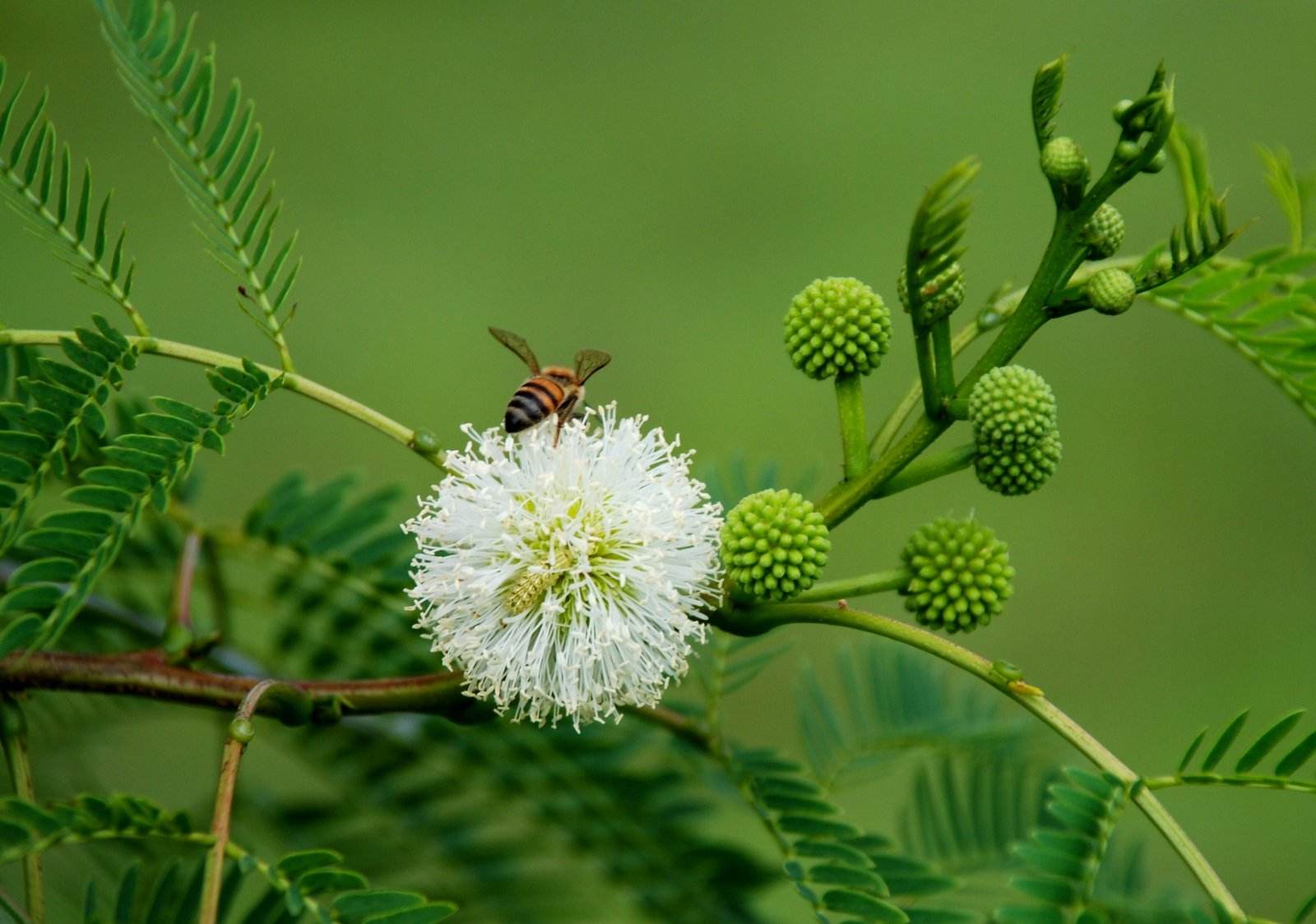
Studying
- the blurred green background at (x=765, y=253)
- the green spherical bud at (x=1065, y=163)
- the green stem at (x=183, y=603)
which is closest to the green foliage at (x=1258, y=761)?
the green spherical bud at (x=1065, y=163)

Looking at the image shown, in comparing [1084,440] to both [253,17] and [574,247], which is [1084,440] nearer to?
[574,247]

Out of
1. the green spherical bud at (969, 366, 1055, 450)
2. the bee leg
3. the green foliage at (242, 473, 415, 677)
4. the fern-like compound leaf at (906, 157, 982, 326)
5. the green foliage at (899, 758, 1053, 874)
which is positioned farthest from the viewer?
the green foliage at (899, 758, 1053, 874)

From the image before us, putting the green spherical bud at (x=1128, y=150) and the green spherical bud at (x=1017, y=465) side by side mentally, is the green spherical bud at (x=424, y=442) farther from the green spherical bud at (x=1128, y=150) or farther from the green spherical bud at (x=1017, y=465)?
the green spherical bud at (x=1128, y=150)

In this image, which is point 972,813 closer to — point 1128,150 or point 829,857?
point 829,857

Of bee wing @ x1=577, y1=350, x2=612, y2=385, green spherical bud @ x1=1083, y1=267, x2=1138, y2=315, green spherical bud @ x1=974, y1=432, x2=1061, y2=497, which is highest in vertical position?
green spherical bud @ x1=1083, y1=267, x2=1138, y2=315

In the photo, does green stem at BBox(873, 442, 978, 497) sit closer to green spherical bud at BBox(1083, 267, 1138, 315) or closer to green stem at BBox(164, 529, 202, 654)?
green spherical bud at BBox(1083, 267, 1138, 315)

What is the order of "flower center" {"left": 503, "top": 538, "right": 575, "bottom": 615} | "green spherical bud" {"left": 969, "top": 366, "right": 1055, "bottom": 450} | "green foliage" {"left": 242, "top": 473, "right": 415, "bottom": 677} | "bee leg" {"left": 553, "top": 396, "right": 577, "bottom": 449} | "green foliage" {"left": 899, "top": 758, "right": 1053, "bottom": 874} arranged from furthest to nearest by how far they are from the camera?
"green foliage" {"left": 899, "top": 758, "right": 1053, "bottom": 874}, "green foliage" {"left": 242, "top": 473, "right": 415, "bottom": 677}, "bee leg" {"left": 553, "top": 396, "right": 577, "bottom": 449}, "flower center" {"left": 503, "top": 538, "right": 575, "bottom": 615}, "green spherical bud" {"left": 969, "top": 366, "right": 1055, "bottom": 450}

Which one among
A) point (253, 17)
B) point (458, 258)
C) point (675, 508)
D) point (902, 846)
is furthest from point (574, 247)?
point (675, 508)

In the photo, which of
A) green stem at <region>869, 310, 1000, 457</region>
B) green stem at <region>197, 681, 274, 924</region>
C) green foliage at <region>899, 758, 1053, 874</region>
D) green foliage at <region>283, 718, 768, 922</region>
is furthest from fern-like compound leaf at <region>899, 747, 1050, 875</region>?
green stem at <region>197, 681, 274, 924</region>

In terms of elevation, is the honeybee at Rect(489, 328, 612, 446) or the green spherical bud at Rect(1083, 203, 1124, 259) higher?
the green spherical bud at Rect(1083, 203, 1124, 259)
